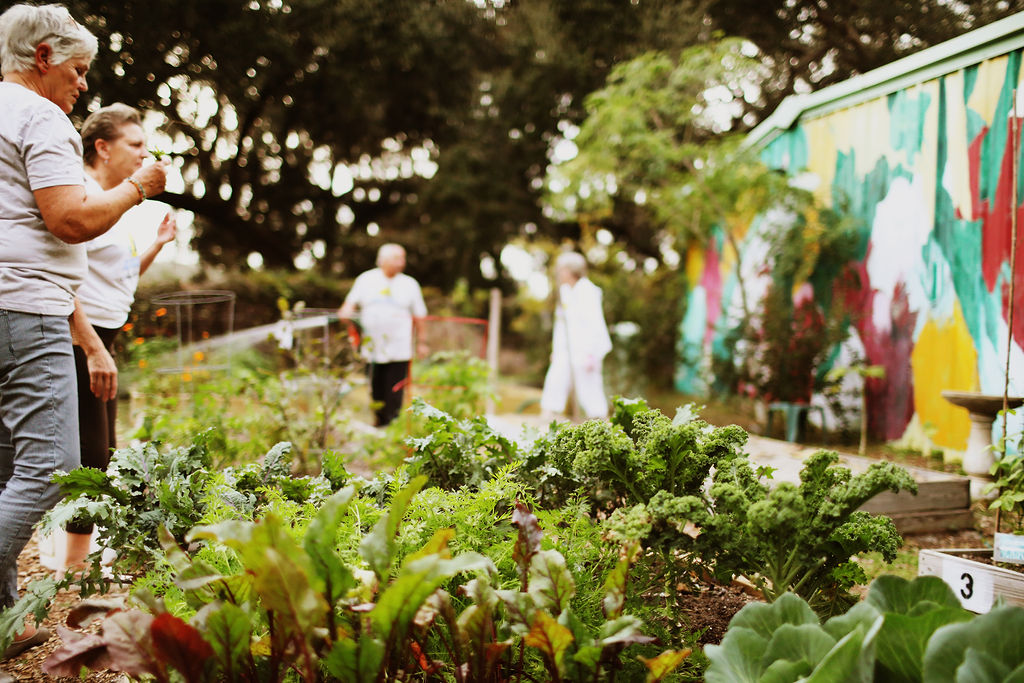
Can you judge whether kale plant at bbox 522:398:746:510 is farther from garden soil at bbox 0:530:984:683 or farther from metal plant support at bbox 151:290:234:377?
metal plant support at bbox 151:290:234:377

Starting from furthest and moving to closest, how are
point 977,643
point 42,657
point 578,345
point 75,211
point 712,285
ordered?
point 712,285 → point 578,345 → point 42,657 → point 75,211 → point 977,643

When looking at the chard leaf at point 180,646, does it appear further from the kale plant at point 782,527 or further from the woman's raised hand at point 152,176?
the woman's raised hand at point 152,176

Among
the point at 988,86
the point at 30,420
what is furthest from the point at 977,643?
the point at 988,86

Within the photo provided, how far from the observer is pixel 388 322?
5.83 m

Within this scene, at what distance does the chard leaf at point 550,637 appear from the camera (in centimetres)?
129

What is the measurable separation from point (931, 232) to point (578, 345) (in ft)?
9.89

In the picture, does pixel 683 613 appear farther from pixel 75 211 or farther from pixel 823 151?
pixel 823 151

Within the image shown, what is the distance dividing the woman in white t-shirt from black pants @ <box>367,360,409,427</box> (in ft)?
10.1

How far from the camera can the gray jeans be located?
72.0 inches

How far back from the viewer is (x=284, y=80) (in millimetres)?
10281

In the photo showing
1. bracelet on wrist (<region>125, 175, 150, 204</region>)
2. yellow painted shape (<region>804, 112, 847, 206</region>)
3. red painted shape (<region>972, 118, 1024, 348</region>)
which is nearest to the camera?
bracelet on wrist (<region>125, 175, 150, 204</region>)

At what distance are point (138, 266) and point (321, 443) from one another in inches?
64.0

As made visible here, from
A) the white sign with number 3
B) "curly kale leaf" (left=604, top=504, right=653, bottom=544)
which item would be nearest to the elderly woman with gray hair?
"curly kale leaf" (left=604, top=504, right=653, bottom=544)

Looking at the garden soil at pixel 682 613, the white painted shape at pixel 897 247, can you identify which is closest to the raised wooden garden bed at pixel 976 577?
the garden soil at pixel 682 613
